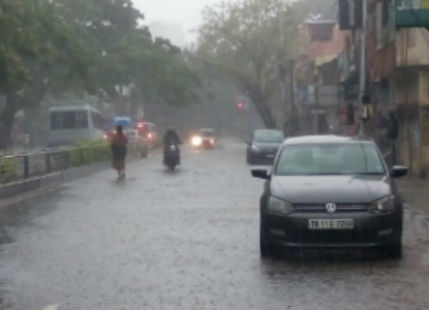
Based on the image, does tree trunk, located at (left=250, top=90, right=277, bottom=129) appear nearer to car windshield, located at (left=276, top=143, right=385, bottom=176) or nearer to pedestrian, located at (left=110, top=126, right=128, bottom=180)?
pedestrian, located at (left=110, top=126, right=128, bottom=180)

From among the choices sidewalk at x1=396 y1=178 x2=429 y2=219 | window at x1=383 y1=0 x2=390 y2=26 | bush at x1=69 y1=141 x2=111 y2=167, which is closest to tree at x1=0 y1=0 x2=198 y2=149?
bush at x1=69 y1=141 x2=111 y2=167

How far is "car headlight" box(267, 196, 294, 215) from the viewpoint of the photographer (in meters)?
12.0

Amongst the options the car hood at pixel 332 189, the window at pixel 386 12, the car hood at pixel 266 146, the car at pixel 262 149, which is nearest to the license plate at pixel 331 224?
the car hood at pixel 332 189

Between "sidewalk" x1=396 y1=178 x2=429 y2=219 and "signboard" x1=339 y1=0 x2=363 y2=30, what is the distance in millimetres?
14949

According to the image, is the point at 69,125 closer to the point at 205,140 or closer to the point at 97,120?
the point at 97,120

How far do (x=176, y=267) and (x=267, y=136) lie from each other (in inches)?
1386

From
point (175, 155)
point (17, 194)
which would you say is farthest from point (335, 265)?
point (175, 155)

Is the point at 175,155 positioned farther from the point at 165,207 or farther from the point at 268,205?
the point at 268,205

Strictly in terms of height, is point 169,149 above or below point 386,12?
below

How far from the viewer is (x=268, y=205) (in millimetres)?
12266

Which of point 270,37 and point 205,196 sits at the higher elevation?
point 270,37

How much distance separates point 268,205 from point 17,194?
13.3 m

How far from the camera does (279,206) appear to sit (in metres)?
12.1

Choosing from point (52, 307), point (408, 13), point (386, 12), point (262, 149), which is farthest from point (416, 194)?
point (262, 149)
